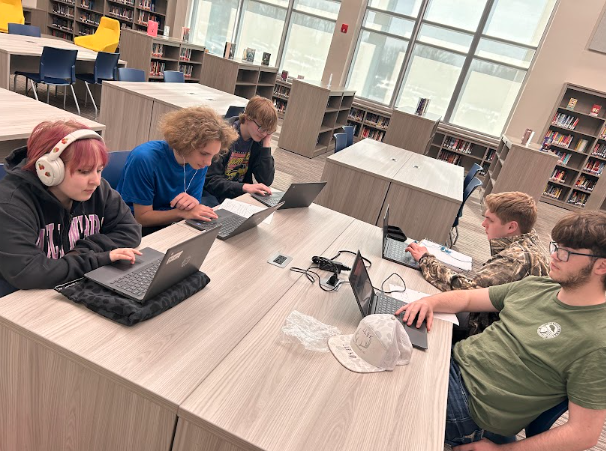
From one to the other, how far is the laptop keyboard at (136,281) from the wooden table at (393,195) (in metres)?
2.58

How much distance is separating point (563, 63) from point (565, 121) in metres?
0.99

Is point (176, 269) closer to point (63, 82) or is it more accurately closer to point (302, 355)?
point (302, 355)

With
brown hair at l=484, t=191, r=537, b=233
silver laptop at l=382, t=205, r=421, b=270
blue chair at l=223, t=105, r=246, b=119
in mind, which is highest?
brown hair at l=484, t=191, r=537, b=233

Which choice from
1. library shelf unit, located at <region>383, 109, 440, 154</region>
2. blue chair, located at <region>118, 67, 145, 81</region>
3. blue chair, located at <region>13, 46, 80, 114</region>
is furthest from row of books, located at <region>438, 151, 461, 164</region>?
blue chair, located at <region>13, 46, 80, 114</region>

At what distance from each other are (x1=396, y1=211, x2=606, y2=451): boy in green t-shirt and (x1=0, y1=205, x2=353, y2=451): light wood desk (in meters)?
0.81

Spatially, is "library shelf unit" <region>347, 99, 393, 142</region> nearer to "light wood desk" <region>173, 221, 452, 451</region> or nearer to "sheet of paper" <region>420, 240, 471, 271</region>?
"sheet of paper" <region>420, 240, 471, 271</region>

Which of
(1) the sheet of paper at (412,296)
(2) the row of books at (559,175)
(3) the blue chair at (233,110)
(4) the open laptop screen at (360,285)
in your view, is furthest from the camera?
(2) the row of books at (559,175)

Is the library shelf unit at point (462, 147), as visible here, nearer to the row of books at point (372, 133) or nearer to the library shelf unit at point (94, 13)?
the row of books at point (372, 133)

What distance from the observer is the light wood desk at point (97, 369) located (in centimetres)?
107

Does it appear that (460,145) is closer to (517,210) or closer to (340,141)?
(340,141)

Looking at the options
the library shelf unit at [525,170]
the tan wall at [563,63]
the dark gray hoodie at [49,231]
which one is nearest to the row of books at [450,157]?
the tan wall at [563,63]

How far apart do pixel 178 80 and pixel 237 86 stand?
2941 millimetres

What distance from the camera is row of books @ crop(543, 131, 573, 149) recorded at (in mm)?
7781

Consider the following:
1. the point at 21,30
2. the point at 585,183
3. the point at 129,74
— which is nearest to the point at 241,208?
the point at 129,74
